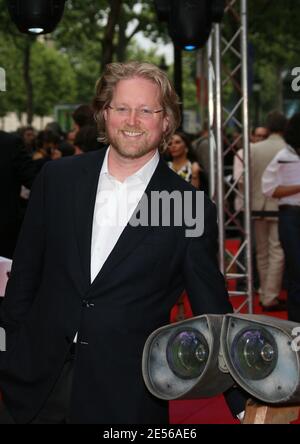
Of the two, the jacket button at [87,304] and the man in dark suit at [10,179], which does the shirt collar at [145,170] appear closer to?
the jacket button at [87,304]

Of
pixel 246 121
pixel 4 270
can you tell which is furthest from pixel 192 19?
pixel 4 270

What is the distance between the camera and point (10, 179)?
6797 mm

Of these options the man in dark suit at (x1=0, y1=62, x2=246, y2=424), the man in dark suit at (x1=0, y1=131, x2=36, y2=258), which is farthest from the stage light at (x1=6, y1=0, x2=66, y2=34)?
the man in dark suit at (x1=0, y1=62, x2=246, y2=424)

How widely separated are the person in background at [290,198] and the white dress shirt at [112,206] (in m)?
4.18

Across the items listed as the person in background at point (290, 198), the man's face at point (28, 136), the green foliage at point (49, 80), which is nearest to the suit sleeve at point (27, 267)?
the person in background at point (290, 198)

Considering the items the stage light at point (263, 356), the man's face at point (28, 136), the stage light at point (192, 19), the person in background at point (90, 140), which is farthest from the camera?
the man's face at point (28, 136)

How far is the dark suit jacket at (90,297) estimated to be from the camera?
345cm

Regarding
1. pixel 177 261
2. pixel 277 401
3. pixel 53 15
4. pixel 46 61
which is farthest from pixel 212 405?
pixel 46 61

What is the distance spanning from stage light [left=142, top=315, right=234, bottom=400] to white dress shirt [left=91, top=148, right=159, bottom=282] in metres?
0.75

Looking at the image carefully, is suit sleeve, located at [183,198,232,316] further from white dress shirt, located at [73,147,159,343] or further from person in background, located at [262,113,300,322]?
person in background, located at [262,113,300,322]

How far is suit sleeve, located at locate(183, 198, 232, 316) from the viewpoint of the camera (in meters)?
3.48

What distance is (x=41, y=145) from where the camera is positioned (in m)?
13.8
